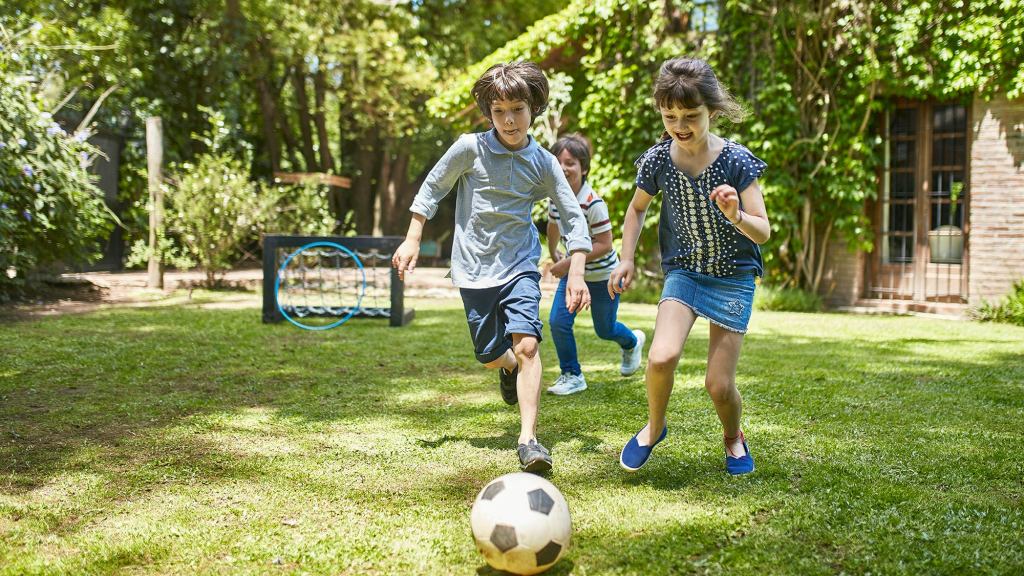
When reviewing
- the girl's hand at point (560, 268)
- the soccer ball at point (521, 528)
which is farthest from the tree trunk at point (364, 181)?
the soccer ball at point (521, 528)

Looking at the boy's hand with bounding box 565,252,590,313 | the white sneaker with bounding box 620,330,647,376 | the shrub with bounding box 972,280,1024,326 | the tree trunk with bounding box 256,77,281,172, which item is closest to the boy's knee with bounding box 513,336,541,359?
the boy's hand with bounding box 565,252,590,313

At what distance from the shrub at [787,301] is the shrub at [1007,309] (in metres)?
1.63

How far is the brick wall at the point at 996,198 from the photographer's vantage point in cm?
904

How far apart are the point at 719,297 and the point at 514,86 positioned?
3.68 ft

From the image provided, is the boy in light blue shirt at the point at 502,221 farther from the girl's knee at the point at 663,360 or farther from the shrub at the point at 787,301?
the shrub at the point at 787,301

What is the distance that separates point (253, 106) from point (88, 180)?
9.68 meters

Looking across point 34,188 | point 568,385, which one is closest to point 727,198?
point 568,385

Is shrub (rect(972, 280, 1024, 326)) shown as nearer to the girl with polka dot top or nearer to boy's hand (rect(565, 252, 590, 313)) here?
the girl with polka dot top

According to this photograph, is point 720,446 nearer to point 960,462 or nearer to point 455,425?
point 960,462

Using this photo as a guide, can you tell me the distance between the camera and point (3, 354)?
5855mm

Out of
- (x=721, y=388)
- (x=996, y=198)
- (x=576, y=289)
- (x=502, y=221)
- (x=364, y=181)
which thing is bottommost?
(x=721, y=388)

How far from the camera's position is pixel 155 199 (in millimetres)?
10906

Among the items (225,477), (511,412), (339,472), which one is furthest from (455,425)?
(225,477)

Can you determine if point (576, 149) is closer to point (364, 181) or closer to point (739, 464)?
point (739, 464)
